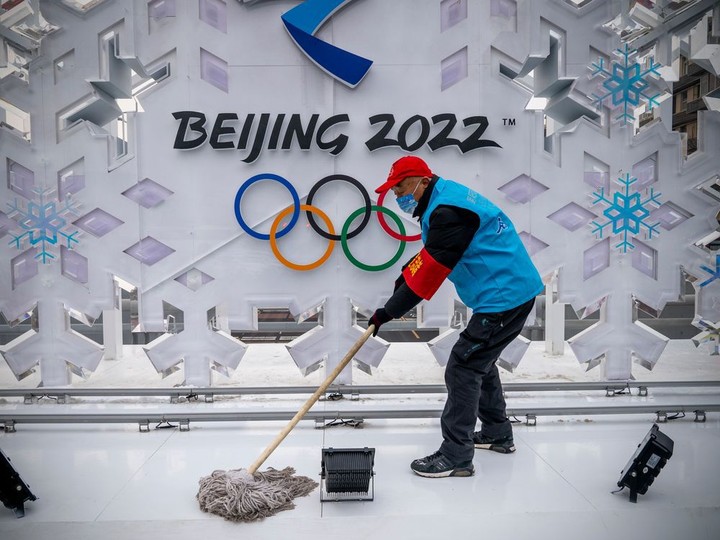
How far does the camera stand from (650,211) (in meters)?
4.52

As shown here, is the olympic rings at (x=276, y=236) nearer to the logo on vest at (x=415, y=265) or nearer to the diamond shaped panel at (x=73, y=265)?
the diamond shaped panel at (x=73, y=265)

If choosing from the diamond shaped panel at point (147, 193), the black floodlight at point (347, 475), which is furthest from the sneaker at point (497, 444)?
the diamond shaped panel at point (147, 193)

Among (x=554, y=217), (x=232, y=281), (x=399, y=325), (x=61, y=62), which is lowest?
(x=399, y=325)

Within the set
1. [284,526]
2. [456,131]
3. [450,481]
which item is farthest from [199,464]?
[456,131]

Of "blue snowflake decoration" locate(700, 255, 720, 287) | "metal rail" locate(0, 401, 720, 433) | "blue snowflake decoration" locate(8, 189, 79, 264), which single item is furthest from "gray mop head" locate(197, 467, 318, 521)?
"blue snowflake decoration" locate(700, 255, 720, 287)

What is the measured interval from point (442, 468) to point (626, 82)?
10.2 feet

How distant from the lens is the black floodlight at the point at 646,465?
2.76 metres

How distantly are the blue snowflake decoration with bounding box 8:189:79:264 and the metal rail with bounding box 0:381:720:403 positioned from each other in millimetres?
978

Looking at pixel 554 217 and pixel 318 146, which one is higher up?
pixel 318 146

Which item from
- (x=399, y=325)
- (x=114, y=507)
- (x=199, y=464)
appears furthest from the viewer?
(x=399, y=325)

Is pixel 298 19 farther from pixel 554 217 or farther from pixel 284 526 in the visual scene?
pixel 284 526

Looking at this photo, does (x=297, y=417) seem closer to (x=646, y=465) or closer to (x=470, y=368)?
(x=470, y=368)

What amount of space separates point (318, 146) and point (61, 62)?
192 cm

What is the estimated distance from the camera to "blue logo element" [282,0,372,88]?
4.25 meters
